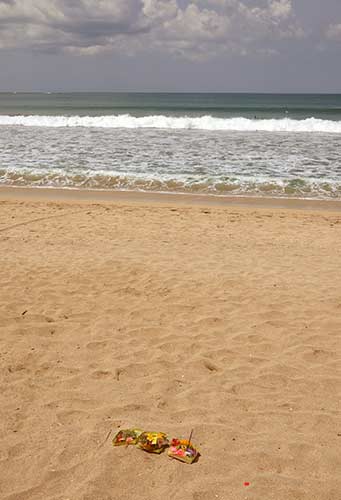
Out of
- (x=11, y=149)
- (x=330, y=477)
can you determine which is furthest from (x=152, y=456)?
(x=11, y=149)

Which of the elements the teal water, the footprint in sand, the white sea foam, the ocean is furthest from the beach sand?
the teal water

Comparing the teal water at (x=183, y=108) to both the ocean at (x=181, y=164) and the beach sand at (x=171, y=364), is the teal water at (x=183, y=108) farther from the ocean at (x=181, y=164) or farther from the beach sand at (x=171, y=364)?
the beach sand at (x=171, y=364)

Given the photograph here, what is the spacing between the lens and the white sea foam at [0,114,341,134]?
96.8ft

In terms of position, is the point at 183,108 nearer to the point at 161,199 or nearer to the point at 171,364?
the point at 161,199

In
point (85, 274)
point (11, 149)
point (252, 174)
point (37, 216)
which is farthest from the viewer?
point (11, 149)

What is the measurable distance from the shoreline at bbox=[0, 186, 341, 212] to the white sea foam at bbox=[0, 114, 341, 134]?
61.3 ft

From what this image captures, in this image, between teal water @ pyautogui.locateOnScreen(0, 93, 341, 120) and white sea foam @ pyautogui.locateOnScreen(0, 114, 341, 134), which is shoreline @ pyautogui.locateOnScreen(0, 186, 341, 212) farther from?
teal water @ pyautogui.locateOnScreen(0, 93, 341, 120)

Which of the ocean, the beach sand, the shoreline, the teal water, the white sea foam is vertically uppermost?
the teal water

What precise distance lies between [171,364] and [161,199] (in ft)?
24.3

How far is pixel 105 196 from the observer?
11.4m

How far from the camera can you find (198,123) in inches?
1261

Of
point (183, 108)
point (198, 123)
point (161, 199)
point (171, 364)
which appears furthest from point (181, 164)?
point (183, 108)

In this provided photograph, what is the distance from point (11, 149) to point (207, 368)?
16431 millimetres

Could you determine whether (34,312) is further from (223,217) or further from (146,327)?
(223,217)
